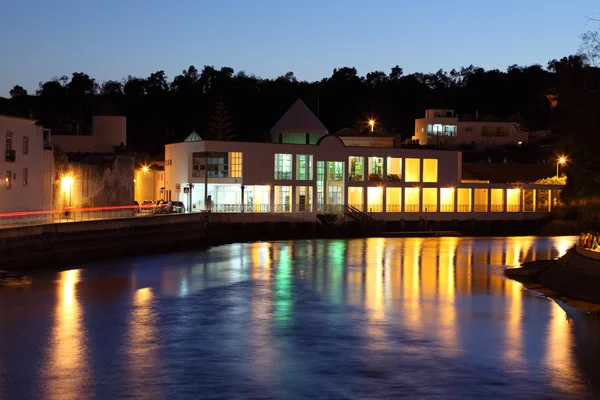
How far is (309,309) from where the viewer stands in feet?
116

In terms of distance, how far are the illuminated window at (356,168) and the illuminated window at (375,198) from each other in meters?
1.57

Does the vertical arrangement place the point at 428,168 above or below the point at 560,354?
above

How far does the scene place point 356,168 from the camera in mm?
90875

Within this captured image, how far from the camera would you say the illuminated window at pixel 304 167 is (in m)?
87.1

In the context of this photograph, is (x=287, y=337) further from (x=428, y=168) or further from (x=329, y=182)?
(x=428, y=168)

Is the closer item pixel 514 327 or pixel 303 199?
pixel 514 327

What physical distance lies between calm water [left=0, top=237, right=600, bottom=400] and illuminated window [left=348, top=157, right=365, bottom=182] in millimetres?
40539

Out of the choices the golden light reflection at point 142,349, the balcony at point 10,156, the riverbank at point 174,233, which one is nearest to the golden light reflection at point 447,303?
the golden light reflection at point 142,349

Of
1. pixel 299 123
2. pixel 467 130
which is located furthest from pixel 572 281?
pixel 467 130

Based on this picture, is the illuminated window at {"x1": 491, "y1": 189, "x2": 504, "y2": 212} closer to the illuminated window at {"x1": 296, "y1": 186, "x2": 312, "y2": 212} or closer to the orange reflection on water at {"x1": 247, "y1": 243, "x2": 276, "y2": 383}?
the illuminated window at {"x1": 296, "y1": 186, "x2": 312, "y2": 212}

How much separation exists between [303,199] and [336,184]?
4.61 meters

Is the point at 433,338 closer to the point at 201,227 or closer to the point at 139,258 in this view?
the point at 139,258

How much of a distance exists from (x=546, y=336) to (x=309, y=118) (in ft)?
212

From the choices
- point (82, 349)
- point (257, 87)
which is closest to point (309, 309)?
point (82, 349)
